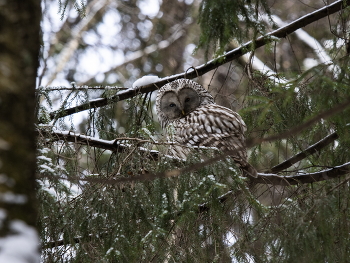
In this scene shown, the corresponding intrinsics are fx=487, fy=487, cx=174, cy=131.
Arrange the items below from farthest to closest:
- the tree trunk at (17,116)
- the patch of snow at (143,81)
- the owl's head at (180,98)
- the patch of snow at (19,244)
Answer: the owl's head at (180,98)
the patch of snow at (143,81)
the tree trunk at (17,116)
the patch of snow at (19,244)

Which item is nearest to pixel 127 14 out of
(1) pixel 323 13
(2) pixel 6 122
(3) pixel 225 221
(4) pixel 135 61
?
(4) pixel 135 61

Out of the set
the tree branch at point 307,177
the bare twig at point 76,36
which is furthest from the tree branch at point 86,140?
the bare twig at point 76,36

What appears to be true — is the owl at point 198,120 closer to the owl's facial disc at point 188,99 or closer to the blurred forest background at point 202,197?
the owl's facial disc at point 188,99

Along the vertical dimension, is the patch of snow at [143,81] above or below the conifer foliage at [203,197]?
above

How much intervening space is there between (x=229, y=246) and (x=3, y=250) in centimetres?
222

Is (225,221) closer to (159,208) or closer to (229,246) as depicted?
(229,246)

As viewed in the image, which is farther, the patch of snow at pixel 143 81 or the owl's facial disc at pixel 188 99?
the owl's facial disc at pixel 188 99

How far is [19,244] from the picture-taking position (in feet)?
4.78

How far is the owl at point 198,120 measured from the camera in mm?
4520

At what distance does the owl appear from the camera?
452cm

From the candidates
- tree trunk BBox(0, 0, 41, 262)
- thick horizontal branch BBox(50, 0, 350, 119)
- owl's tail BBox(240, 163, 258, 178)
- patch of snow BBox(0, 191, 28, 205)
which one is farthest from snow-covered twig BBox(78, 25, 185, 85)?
patch of snow BBox(0, 191, 28, 205)

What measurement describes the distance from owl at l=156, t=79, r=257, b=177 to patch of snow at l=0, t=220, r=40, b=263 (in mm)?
2433

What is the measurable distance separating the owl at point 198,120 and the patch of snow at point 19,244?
7.98 ft

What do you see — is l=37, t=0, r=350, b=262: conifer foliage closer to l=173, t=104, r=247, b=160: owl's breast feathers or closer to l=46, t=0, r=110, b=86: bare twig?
l=173, t=104, r=247, b=160: owl's breast feathers
